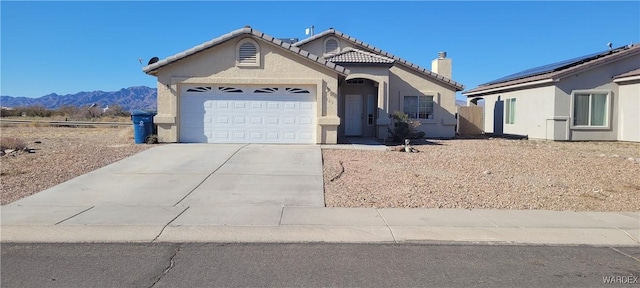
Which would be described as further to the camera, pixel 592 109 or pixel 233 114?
pixel 592 109

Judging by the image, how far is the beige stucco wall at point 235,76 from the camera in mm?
17094

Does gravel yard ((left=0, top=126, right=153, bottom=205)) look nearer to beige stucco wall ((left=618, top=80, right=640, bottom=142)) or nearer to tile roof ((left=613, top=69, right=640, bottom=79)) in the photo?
tile roof ((left=613, top=69, right=640, bottom=79))

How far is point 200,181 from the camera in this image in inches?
432

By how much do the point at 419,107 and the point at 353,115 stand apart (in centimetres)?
351

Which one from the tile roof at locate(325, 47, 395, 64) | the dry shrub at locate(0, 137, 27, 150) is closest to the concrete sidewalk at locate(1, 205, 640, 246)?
the dry shrub at locate(0, 137, 27, 150)

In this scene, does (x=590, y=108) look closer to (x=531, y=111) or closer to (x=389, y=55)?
(x=531, y=111)

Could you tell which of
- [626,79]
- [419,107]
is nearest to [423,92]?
[419,107]

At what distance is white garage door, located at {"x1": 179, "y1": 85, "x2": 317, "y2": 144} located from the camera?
17312 mm

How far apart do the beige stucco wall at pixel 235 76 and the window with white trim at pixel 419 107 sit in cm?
762

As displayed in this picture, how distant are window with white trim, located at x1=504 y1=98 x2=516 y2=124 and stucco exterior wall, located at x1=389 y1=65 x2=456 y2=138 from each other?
4359mm

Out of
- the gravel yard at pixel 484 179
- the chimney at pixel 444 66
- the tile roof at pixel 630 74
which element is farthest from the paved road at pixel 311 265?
the chimney at pixel 444 66

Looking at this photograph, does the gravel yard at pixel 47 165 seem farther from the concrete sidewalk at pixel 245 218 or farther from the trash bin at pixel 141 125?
the trash bin at pixel 141 125

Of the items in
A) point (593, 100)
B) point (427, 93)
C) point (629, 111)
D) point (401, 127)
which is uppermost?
point (427, 93)

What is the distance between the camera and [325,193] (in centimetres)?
992
